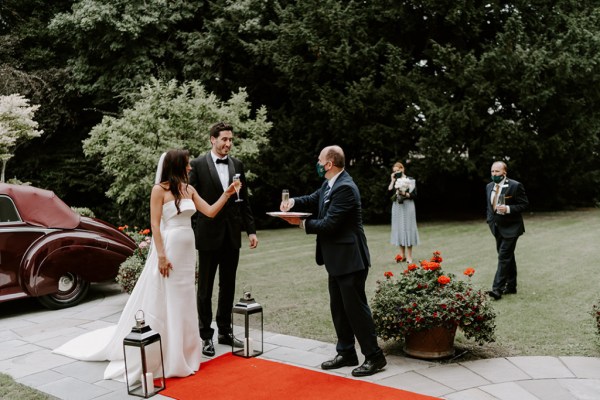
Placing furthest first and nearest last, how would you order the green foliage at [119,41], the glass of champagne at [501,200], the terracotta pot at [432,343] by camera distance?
the green foliage at [119,41]
the glass of champagne at [501,200]
the terracotta pot at [432,343]

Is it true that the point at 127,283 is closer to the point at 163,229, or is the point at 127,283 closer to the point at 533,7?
the point at 163,229

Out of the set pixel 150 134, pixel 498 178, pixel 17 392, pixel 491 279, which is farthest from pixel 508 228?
pixel 150 134

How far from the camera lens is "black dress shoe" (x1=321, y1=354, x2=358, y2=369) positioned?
17.2ft

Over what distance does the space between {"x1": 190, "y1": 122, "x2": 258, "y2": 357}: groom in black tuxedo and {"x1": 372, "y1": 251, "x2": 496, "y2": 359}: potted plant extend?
1.58 m

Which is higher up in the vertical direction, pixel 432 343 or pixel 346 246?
→ pixel 346 246

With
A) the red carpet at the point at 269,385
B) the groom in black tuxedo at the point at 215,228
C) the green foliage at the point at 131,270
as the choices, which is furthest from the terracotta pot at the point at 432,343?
the green foliage at the point at 131,270

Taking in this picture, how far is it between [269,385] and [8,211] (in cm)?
540

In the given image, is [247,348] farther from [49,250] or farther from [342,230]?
[49,250]

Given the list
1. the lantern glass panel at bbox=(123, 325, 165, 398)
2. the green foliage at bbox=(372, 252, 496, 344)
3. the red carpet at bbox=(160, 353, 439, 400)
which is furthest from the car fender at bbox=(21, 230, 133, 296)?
the green foliage at bbox=(372, 252, 496, 344)

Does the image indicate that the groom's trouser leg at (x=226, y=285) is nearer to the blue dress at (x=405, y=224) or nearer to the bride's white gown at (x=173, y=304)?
the bride's white gown at (x=173, y=304)

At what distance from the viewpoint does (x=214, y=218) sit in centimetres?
584

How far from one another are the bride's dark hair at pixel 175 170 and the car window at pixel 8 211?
4.03 m

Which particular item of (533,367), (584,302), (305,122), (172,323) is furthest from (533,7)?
(172,323)

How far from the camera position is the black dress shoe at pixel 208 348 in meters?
5.76
